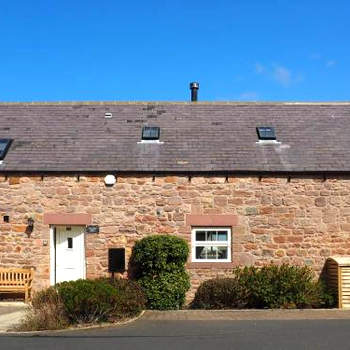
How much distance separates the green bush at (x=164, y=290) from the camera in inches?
542

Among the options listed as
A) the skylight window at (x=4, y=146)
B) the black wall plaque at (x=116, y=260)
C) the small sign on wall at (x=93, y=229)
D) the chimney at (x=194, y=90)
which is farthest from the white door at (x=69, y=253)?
the chimney at (x=194, y=90)

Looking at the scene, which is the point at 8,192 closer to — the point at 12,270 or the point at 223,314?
the point at 12,270

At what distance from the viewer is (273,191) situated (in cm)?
1520

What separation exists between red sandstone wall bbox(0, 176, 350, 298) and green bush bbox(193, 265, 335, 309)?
3.20ft

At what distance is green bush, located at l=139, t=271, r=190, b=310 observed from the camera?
1376 cm

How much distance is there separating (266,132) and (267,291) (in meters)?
5.36

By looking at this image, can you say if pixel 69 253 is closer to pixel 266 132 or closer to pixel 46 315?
pixel 46 315

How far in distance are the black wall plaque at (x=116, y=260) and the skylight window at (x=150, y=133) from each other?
12.1 ft

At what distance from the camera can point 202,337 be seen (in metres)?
9.67

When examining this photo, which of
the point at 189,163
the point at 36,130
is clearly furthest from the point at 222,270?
the point at 36,130

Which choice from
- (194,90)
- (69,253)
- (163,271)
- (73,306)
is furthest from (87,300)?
(194,90)

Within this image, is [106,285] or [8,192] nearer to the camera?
[106,285]

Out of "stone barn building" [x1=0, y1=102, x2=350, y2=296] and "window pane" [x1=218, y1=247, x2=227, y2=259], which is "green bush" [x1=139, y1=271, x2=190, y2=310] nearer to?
"stone barn building" [x1=0, y1=102, x2=350, y2=296]

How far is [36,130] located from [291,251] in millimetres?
8632
